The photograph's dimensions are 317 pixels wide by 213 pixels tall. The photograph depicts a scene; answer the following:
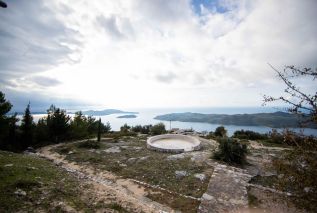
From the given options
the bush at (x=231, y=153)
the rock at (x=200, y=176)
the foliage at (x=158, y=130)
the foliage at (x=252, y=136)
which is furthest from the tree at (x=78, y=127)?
the foliage at (x=252, y=136)

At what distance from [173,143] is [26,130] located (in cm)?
1645

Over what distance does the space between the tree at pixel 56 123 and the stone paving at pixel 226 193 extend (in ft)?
59.9

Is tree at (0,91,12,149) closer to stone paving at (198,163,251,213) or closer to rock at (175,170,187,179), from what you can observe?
rock at (175,170,187,179)

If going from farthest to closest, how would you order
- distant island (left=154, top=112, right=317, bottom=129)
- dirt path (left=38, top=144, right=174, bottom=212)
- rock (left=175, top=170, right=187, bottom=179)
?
rock (left=175, top=170, right=187, bottom=179), dirt path (left=38, top=144, right=174, bottom=212), distant island (left=154, top=112, right=317, bottom=129)

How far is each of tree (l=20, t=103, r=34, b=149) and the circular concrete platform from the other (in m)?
13.3

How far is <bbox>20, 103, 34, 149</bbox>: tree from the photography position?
19.6m

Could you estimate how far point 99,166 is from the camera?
39.5 ft

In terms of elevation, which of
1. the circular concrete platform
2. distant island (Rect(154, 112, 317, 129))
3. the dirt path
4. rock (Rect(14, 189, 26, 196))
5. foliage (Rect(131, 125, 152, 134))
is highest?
distant island (Rect(154, 112, 317, 129))

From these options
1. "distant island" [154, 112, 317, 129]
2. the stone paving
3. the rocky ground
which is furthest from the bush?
"distant island" [154, 112, 317, 129]

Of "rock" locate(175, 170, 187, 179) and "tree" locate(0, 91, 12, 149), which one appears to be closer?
"rock" locate(175, 170, 187, 179)

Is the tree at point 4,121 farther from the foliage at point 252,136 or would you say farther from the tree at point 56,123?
the foliage at point 252,136

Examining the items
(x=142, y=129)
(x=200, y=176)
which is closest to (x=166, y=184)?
(x=200, y=176)

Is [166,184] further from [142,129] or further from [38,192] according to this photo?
[142,129]

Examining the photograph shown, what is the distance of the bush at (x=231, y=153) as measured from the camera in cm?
1280
